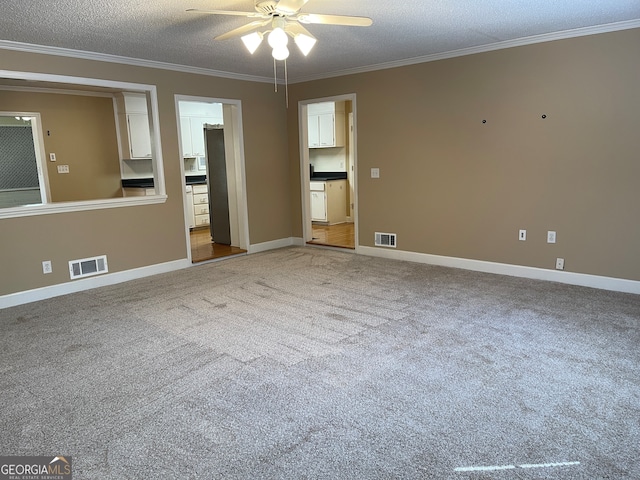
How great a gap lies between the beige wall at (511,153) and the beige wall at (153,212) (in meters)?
1.21

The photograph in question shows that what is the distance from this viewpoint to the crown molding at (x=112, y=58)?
4113 mm

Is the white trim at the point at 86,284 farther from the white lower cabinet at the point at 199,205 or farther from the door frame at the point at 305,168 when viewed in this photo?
the white lower cabinet at the point at 199,205

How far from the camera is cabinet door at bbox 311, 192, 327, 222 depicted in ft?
27.8

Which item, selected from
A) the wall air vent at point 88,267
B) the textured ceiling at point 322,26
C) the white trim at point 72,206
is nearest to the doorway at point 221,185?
the white trim at point 72,206

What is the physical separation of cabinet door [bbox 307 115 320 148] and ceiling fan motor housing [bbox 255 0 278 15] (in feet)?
18.4

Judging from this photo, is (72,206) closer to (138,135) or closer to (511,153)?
(138,135)

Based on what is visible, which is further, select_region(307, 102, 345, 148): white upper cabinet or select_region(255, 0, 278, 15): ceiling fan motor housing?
select_region(307, 102, 345, 148): white upper cabinet

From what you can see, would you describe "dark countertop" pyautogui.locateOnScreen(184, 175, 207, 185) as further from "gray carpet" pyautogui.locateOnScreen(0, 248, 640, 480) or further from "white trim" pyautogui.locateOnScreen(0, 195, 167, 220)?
"gray carpet" pyautogui.locateOnScreen(0, 248, 640, 480)

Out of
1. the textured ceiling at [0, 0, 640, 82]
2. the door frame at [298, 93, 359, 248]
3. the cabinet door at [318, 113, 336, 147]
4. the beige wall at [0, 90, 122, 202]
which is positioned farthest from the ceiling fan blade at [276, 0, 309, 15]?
the cabinet door at [318, 113, 336, 147]

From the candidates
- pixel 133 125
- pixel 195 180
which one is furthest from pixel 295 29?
pixel 195 180

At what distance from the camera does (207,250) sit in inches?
259

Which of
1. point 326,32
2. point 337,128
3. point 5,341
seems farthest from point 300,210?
point 5,341

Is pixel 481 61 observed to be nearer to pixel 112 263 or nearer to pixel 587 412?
pixel 587 412

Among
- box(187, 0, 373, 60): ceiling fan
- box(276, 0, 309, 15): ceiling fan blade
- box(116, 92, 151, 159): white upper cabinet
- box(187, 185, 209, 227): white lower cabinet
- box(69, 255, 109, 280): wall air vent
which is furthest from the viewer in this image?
box(187, 185, 209, 227): white lower cabinet
